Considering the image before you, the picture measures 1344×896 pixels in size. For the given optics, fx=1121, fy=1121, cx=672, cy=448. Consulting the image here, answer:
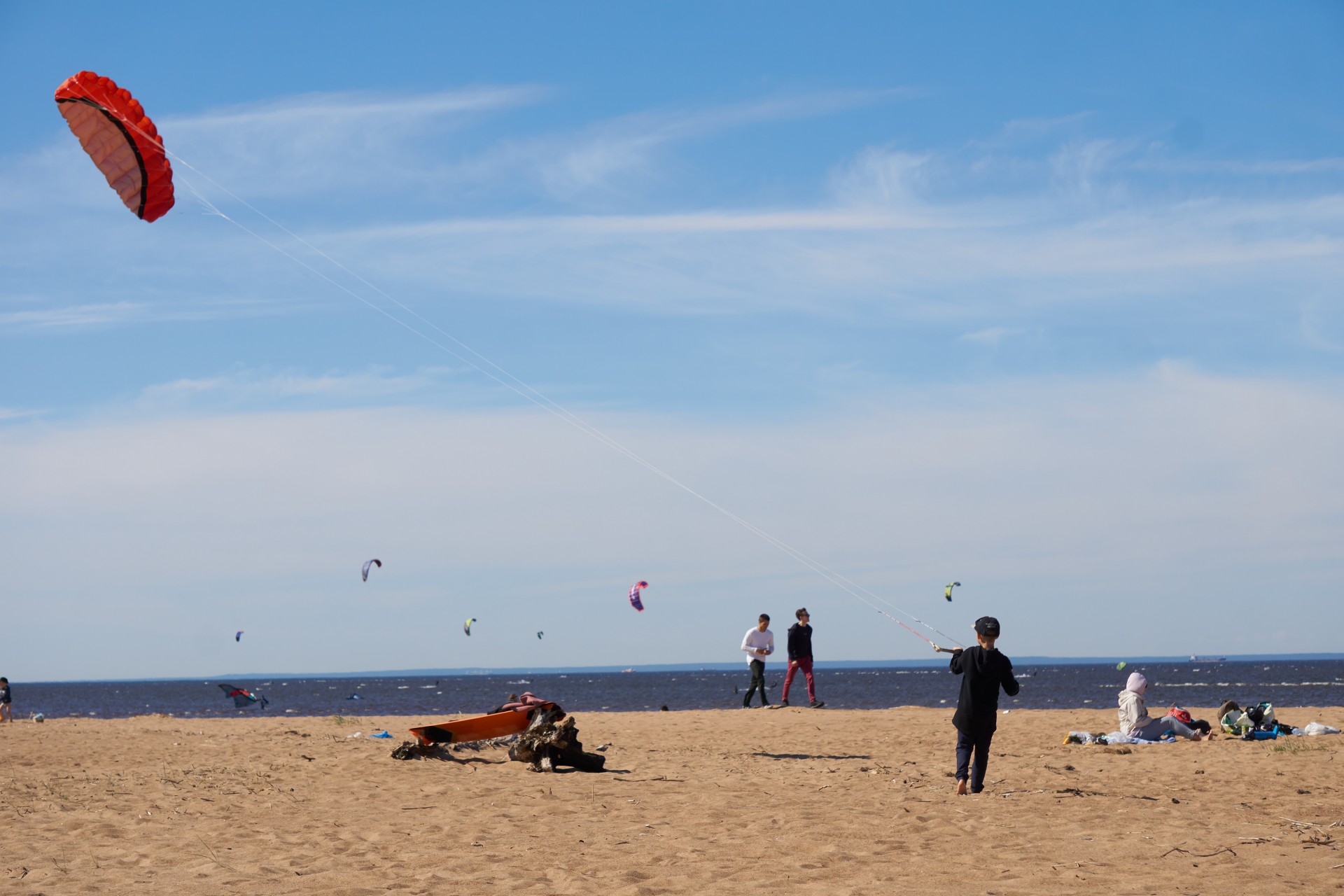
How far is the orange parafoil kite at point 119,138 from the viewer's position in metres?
10.6

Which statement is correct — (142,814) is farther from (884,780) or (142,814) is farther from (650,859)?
(884,780)

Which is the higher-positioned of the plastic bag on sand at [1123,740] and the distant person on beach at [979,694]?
the distant person on beach at [979,694]

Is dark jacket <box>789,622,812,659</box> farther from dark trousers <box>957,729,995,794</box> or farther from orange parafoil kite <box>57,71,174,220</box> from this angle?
orange parafoil kite <box>57,71,174,220</box>

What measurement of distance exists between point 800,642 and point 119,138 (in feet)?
33.7

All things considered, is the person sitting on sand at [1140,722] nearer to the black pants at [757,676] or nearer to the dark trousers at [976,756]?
the dark trousers at [976,756]

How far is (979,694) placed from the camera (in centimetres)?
805

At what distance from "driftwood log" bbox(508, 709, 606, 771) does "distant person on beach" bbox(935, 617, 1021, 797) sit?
10.4 ft

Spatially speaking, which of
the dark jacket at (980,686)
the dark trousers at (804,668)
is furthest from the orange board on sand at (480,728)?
the dark trousers at (804,668)

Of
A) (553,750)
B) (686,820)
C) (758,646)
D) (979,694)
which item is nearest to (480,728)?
(553,750)

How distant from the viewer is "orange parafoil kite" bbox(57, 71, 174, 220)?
1056 centimetres

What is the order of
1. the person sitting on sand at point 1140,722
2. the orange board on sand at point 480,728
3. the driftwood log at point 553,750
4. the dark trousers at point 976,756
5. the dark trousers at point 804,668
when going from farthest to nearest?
the dark trousers at point 804,668 → the person sitting on sand at point 1140,722 → the orange board on sand at point 480,728 → the driftwood log at point 553,750 → the dark trousers at point 976,756

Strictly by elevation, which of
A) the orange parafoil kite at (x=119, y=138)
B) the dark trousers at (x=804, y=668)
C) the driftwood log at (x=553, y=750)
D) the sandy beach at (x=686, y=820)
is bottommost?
the sandy beach at (x=686, y=820)

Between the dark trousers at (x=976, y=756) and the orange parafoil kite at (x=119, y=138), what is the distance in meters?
8.91

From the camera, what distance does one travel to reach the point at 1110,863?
607 centimetres
